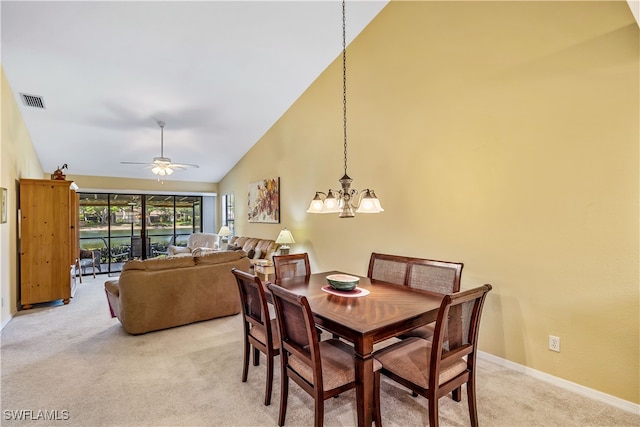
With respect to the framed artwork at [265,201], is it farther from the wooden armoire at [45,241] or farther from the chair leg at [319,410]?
the chair leg at [319,410]

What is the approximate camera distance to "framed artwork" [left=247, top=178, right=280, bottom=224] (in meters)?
6.37

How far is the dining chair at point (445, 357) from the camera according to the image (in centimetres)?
175

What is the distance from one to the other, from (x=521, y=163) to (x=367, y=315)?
77.7 inches

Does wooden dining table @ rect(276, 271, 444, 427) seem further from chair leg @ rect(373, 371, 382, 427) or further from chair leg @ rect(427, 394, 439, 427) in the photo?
chair leg @ rect(427, 394, 439, 427)

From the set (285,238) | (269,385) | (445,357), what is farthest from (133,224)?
(445,357)

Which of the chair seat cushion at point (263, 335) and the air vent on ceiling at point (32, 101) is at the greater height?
the air vent on ceiling at point (32, 101)

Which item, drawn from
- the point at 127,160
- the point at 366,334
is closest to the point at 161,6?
the point at 366,334

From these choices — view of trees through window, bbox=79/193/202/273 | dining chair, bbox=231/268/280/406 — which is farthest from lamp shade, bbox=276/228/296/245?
view of trees through window, bbox=79/193/202/273

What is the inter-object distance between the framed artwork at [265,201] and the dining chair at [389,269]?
3.44 m

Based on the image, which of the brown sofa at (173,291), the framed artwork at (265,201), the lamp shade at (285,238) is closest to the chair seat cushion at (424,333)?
the brown sofa at (173,291)

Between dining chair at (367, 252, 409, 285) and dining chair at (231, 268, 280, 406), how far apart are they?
46.4 inches

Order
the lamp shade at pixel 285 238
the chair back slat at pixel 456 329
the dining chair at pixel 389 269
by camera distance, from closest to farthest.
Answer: the chair back slat at pixel 456 329, the dining chair at pixel 389 269, the lamp shade at pixel 285 238

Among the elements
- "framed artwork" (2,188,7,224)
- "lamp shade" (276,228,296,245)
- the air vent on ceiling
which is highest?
the air vent on ceiling

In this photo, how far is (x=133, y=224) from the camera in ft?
26.7
